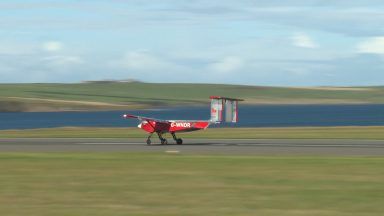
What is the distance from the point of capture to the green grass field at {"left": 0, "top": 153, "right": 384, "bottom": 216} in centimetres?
1647

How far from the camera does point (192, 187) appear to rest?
20141 mm

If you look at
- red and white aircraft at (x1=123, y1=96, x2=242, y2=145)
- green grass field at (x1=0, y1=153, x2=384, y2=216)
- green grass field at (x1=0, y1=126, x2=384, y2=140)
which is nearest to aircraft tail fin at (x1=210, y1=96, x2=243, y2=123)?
red and white aircraft at (x1=123, y1=96, x2=242, y2=145)

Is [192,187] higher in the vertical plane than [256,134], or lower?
lower

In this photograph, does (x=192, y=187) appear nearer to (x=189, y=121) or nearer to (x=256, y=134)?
(x=189, y=121)

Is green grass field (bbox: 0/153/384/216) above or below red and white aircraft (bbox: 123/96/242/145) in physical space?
below

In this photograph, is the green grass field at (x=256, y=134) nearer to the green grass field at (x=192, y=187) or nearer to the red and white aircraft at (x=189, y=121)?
the red and white aircraft at (x=189, y=121)

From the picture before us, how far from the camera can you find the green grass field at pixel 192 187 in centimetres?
1647

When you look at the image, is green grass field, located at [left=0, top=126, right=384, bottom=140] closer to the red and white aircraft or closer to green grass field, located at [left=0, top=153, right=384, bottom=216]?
the red and white aircraft

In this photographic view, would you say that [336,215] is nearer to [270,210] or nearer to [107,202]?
[270,210]

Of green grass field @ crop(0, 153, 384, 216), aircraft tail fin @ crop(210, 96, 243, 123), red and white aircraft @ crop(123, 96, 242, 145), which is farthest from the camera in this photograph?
aircraft tail fin @ crop(210, 96, 243, 123)

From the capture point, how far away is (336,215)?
615 inches

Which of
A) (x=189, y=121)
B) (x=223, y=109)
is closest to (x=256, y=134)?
(x=223, y=109)

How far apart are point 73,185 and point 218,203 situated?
5.05 meters

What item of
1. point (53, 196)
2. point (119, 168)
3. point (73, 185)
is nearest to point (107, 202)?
point (53, 196)
